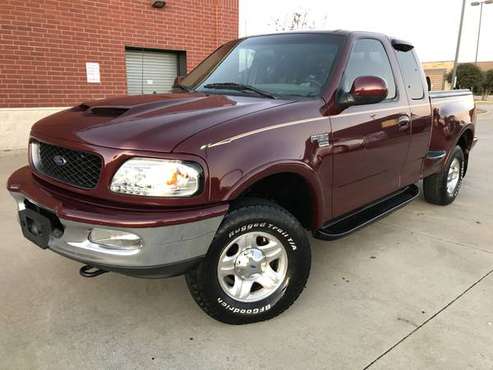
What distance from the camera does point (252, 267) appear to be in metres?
2.86

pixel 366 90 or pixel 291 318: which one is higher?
pixel 366 90

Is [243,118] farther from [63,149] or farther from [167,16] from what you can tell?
[167,16]

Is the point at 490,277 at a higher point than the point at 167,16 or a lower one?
lower

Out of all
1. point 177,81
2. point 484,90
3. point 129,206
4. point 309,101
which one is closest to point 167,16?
point 177,81

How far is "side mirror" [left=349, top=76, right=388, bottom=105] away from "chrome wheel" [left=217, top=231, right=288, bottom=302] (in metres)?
1.18

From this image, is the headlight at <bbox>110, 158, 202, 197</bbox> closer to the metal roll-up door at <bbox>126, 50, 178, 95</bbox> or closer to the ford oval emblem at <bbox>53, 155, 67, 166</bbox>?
the ford oval emblem at <bbox>53, 155, 67, 166</bbox>

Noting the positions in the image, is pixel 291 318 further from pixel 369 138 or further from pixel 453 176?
pixel 453 176

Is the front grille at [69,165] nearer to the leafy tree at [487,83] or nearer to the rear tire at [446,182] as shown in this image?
the rear tire at [446,182]

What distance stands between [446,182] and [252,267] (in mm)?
3428

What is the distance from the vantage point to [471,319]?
9.66 feet

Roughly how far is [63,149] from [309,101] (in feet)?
5.27

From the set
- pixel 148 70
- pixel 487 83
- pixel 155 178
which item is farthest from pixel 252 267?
pixel 487 83

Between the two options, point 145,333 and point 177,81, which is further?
point 177,81

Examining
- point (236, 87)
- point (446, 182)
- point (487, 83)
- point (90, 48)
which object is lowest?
point (446, 182)
